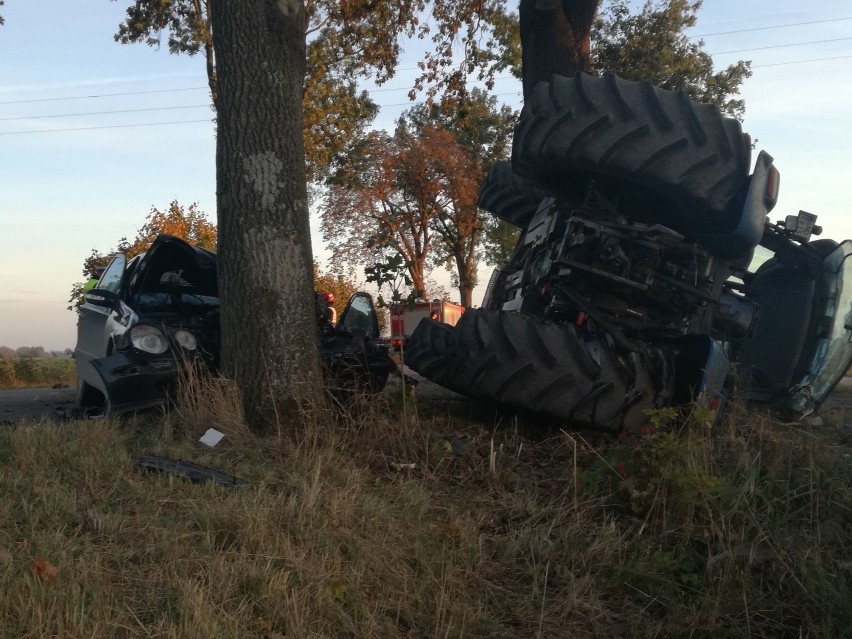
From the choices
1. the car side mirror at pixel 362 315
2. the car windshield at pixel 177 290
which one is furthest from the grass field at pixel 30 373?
the car windshield at pixel 177 290

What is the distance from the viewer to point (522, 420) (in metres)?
6.53

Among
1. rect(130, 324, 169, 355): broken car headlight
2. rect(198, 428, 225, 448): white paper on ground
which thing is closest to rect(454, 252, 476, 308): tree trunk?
rect(130, 324, 169, 355): broken car headlight

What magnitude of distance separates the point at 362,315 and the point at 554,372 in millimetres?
4113

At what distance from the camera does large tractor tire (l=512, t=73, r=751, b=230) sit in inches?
231

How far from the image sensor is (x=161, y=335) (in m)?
6.88

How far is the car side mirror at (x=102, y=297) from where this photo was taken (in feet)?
25.0

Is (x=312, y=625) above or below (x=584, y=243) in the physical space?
below

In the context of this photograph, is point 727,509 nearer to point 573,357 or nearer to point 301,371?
point 573,357

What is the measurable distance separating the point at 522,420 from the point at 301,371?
1.66 m

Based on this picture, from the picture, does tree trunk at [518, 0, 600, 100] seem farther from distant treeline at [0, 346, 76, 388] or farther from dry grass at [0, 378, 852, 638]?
distant treeline at [0, 346, 76, 388]

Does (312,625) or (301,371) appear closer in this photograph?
(312,625)

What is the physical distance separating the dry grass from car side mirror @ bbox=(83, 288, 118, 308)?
80.8 inches

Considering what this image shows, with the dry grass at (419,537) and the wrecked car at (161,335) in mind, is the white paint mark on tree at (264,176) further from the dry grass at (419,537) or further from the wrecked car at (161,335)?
the dry grass at (419,537)

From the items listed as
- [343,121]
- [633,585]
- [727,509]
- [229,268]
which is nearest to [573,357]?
[727,509]
